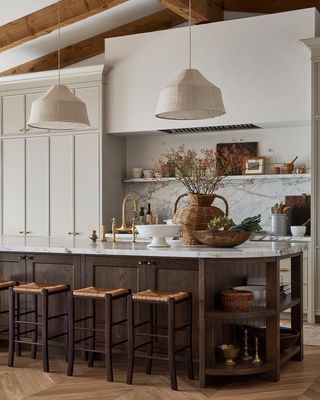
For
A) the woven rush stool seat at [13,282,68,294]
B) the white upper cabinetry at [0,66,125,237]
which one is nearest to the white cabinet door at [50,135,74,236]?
the white upper cabinetry at [0,66,125,237]

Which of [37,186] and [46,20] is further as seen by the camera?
[37,186]

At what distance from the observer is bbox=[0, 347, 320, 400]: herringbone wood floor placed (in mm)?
3930

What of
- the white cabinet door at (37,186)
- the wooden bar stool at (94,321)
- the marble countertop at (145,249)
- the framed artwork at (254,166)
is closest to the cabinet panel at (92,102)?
the white cabinet door at (37,186)

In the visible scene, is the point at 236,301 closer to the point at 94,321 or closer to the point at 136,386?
the point at 136,386

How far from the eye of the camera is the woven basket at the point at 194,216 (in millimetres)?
4617

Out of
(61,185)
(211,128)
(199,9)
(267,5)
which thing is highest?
(267,5)

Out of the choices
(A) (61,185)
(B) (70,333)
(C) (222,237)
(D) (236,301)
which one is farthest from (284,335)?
(A) (61,185)

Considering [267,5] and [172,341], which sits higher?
[267,5]

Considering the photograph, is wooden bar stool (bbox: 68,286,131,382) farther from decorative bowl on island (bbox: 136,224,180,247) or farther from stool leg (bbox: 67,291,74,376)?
decorative bowl on island (bbox: 136,224,180,247)

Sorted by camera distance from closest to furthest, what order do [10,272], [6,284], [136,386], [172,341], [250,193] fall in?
[172,341], [136,386], [6,284], [10,272], [250,193]

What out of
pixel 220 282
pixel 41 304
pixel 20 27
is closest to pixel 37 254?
pixel 41 304

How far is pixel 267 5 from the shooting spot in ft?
23.3

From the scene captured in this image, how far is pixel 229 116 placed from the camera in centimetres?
671

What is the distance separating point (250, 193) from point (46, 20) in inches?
114
